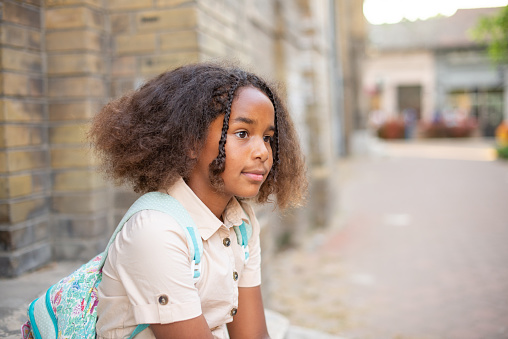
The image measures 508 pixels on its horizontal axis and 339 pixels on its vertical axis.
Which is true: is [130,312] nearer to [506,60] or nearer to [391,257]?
[391,257]

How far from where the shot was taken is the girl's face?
1539 mm

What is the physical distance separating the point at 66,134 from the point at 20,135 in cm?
29

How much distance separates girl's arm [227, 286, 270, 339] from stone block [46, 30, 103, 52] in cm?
177

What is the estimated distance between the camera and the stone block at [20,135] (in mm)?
2348

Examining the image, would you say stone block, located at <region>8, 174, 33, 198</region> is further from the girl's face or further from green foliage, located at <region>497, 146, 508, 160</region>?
green foliage, located at <region>497, 146, 508, 160</region>

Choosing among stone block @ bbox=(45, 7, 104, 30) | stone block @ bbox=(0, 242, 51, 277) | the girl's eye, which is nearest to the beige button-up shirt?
the girl's eye

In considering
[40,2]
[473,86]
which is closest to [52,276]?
[40,2]

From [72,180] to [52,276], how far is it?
58 centimetres

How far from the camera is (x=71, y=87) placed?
2.66 metres

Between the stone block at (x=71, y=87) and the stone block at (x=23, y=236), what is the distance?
78cm

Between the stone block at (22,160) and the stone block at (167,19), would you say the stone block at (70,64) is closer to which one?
the stone block at (167,19)

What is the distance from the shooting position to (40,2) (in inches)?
104

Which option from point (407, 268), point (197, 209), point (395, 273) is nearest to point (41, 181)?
point (197, 209)

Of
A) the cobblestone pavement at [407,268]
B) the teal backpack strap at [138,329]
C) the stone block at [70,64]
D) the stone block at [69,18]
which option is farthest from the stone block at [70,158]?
the cobblestone pavement at [407,268]
